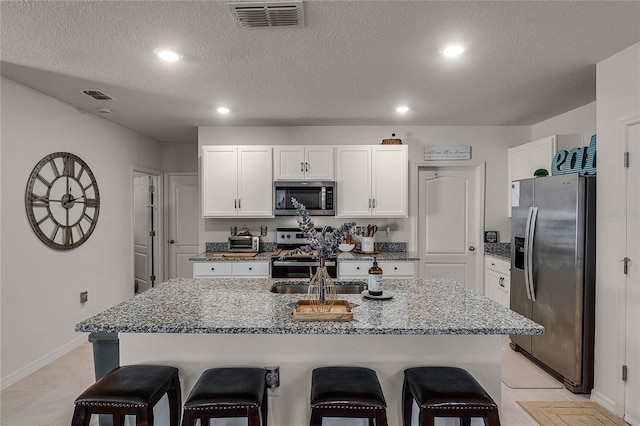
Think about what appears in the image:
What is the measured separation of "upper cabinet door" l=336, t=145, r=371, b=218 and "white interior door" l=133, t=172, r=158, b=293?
3.04 m

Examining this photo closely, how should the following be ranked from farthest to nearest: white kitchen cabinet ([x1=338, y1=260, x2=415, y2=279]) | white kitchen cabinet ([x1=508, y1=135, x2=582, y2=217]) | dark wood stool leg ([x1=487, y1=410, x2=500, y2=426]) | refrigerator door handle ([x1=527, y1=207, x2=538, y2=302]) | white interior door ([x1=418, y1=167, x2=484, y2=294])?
white interior door ([x1=418, y1=167, x2=484, y2=294]), white kitchen cabinet ([x1=338, y1=260, x2=415, y2=279]), white kitchen cabinet ([x1=508, y1=135, x2=582, y2=217]), refrigerator door handle ([x1=527, y1=207, x2=538, y2=302]), dark wood stool leg ([x1=487, y1=410, x2=500, y2=426])

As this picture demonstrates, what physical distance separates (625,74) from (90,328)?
3.47 m

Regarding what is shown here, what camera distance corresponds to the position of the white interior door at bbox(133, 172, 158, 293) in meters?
5.57

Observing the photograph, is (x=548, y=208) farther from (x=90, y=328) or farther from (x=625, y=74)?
(x=90, y=328)

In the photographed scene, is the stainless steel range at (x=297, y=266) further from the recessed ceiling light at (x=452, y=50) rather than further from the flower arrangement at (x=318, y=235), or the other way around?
the recessed ceiling light at (x=452, y=50)

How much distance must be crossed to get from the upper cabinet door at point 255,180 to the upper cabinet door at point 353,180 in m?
0.81

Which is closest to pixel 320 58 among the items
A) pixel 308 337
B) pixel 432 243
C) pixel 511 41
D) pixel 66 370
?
pixel 511 41

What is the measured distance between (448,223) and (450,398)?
11.1ft

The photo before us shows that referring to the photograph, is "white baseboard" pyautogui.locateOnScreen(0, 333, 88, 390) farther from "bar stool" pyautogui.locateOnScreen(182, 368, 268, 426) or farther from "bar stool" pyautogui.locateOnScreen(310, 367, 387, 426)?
"bar stool" pyautogui.locateOnScreen(310, 367, 387, 426)

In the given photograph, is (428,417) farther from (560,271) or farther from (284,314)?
(560,271)

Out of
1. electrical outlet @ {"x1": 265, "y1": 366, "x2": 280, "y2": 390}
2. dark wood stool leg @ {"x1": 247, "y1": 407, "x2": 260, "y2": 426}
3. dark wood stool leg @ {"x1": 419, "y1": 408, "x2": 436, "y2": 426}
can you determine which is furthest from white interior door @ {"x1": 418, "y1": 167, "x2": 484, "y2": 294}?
dark wood stool leg @ {"x1": 247, "y1": 407, "x2": 260, "y2": 426}

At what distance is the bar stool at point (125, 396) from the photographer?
1.53 meters

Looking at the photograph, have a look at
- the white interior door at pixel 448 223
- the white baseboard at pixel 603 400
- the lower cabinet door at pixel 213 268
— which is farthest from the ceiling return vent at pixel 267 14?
the white baseboard at pixel 603 400

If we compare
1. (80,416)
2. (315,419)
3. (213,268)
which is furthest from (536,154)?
(80,416)
